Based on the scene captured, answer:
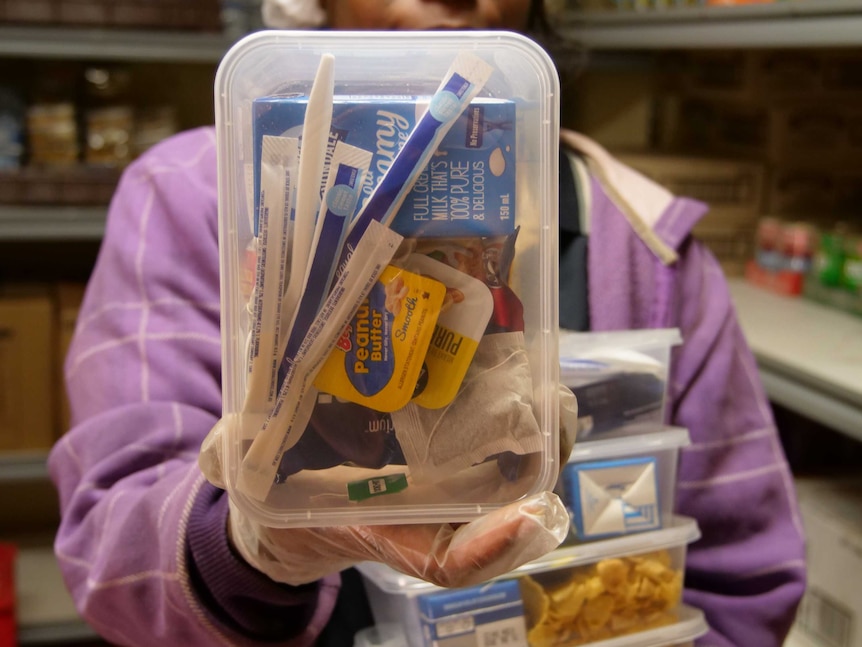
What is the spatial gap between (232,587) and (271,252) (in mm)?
295

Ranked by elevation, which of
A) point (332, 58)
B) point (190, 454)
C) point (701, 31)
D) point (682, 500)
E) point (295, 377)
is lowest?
point (682, 500)

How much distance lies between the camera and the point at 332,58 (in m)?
0.40

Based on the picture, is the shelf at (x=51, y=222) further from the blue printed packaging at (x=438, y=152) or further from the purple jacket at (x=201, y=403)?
the blue printed packaging at (x=438, y=152)

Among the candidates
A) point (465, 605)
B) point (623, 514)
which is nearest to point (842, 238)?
point (623, 514)

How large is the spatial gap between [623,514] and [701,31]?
1017 mm

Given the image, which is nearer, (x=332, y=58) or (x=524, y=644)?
(x=332, y=58)

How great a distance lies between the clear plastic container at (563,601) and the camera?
1.95 feet

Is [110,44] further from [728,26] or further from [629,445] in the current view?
[629,445]

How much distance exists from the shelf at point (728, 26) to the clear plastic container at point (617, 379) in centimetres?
67

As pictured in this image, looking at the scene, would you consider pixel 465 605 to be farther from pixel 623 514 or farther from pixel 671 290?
pixel 671 290

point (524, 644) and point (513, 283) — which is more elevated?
point (513, 283)

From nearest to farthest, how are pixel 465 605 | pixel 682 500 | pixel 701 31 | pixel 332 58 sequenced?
pixel 332 58
pixel 465 605
pixel 682 500
pixel 701 31

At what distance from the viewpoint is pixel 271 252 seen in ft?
1.29

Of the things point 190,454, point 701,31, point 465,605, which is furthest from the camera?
point 701,31
